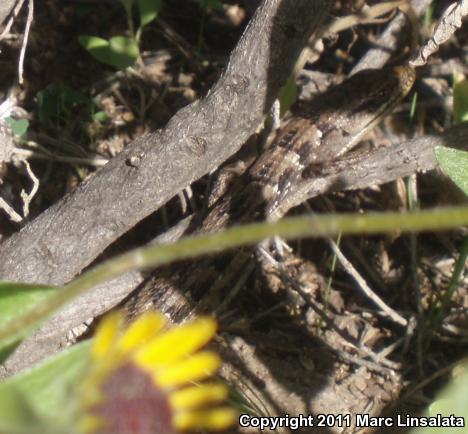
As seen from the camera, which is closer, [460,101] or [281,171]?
[460,101]

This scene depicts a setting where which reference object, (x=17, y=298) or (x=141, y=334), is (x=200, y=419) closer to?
(x=141, y=334)

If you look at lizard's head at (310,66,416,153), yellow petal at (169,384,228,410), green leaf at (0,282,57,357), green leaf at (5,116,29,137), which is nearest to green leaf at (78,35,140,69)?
green leaf at (5,116,29,137)

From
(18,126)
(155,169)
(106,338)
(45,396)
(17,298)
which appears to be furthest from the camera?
(18,126)

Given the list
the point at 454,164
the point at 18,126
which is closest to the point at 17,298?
the point at 454,164

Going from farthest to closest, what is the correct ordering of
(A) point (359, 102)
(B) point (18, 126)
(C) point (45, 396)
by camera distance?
(A) point (359, 102), (B) point (18, 126), (C) point (45, 396)

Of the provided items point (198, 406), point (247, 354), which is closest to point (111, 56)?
point (247, 354)

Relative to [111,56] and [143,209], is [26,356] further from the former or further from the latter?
[111,56]

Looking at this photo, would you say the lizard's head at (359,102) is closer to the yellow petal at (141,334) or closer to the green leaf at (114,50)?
the green leaf at (114,50)

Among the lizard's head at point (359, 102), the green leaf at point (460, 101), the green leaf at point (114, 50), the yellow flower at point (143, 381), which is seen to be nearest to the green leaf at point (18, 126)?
the green leaf at point (114, 50)

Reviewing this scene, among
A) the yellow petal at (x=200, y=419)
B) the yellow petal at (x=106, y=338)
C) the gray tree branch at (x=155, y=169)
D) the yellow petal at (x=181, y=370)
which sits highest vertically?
the yellow petal at (x=106, y=338)
